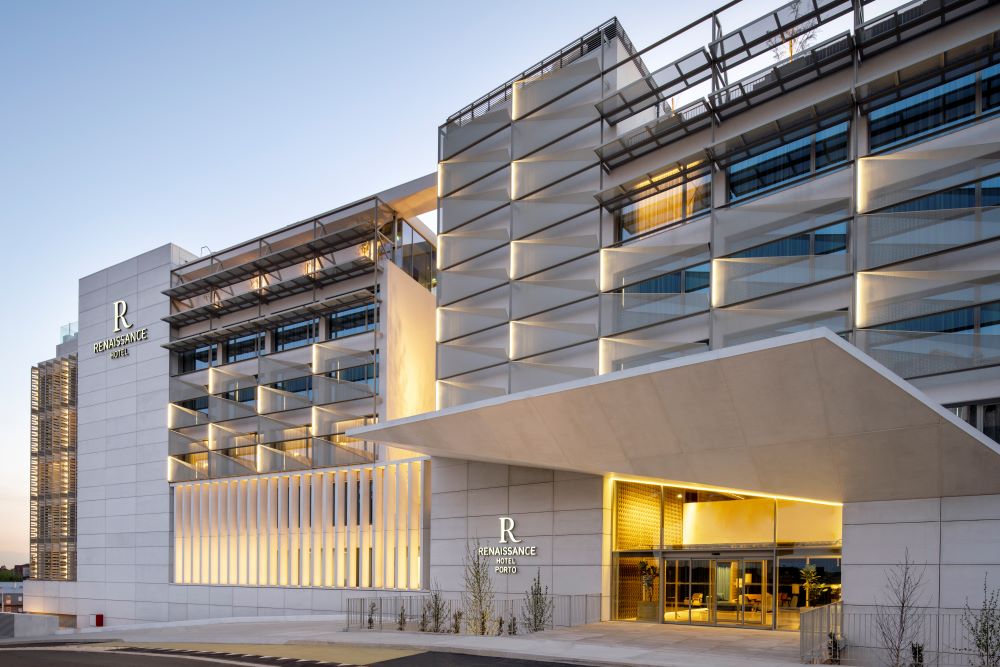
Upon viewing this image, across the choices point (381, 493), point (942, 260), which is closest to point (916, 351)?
point (942, 260)

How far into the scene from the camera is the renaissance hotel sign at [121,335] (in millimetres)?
54981

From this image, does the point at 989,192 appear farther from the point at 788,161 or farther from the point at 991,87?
the point at 788,161

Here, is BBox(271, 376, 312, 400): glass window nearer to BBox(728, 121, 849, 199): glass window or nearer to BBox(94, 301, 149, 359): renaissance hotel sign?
BBox(94, 301, 149, 359): renaissance hotel sign

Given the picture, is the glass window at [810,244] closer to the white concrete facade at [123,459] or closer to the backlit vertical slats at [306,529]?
the backlit vertical slats at [306,529]

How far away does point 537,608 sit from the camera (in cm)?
2892

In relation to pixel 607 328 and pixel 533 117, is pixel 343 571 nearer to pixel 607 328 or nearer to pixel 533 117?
pixel 607 328

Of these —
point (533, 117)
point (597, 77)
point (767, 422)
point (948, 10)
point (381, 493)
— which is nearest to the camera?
point (767, 422)

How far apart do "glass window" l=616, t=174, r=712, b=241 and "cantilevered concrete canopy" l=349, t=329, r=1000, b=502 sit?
9.69 metres

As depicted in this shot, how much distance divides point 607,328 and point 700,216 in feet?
16.7

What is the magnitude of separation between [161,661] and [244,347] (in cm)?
2892

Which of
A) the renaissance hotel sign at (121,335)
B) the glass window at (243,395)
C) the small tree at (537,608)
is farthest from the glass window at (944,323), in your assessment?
the renaissance hotel sign at (121,335)

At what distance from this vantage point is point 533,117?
35.8 m

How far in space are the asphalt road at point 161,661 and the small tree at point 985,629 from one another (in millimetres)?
9288

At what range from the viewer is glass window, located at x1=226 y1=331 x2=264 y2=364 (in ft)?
163
